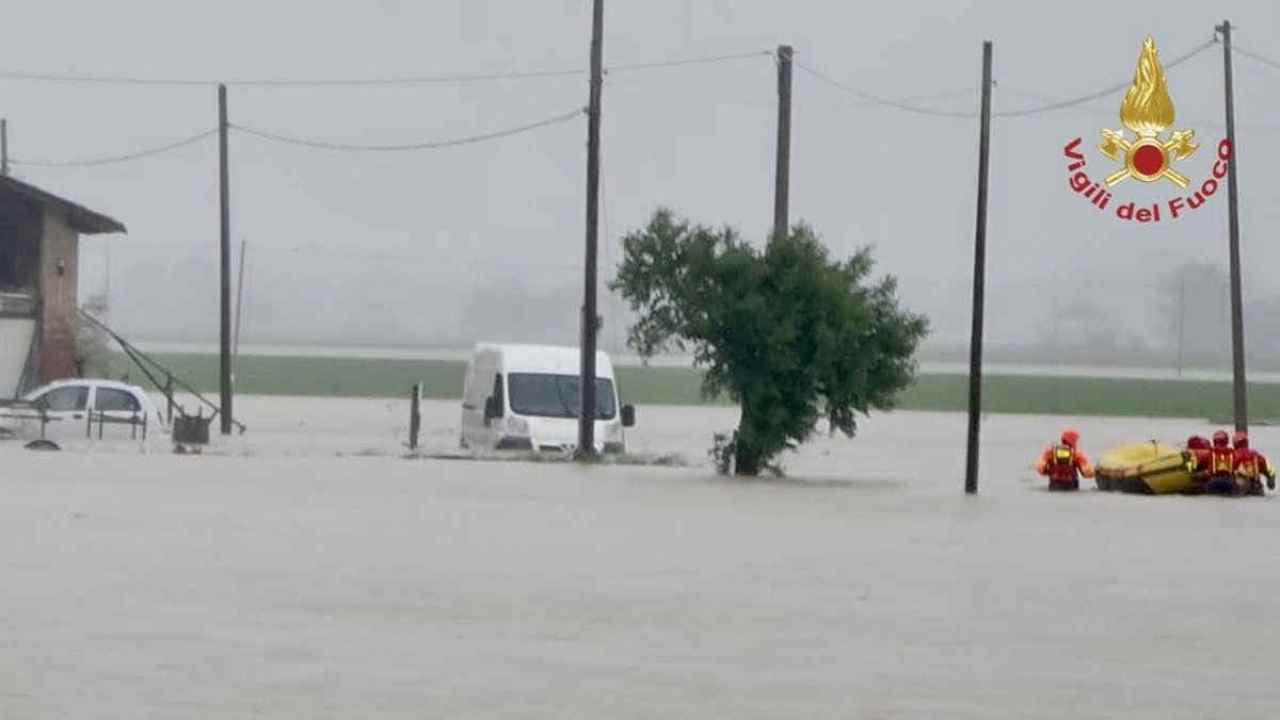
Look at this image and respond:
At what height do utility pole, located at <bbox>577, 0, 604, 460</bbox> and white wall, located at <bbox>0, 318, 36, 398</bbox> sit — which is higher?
utility pole, located at <bbox>577, 0, 604, 460</bbox>

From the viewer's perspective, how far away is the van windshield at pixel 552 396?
51.1 meters

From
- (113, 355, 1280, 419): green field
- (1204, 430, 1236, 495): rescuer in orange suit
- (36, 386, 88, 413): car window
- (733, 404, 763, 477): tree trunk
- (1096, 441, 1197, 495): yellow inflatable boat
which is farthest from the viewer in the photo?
(113, 355, 1280, 419): green field

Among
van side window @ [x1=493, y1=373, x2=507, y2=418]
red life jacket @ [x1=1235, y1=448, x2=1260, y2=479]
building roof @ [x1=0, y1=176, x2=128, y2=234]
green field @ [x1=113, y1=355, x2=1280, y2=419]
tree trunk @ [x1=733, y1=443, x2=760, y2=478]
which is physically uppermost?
building roof @ [x1=0, y1=176, x2=128, y2=234]

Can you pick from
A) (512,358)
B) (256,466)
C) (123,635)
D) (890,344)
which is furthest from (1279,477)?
(123,635)

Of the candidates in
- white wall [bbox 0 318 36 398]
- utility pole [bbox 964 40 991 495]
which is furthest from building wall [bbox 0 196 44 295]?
utility pole [bbox 964 40 991 495]

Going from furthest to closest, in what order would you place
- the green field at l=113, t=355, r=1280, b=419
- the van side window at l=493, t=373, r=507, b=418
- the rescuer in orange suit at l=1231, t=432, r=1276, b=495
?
the green field at l=113, t=355, r=1280, b=419 < the van side window at l=493, t=373, r=507, b=418 < the rescuer in orange suit at l=1231, t=432, r=1276, b=495

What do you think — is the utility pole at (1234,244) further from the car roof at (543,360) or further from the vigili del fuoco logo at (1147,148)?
the car roof at (543,360)

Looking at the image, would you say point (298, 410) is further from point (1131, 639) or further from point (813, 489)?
point (1131, 639)

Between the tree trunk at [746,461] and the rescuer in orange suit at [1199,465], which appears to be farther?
the tree trunk at [746,461]

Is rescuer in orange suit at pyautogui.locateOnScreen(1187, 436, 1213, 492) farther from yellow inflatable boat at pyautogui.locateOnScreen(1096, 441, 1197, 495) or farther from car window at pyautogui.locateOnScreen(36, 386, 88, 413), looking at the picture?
car window at pyautogui.locateOnScreen(36, 386, 88, 413)

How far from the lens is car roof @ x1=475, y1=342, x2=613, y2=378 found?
2013 inches

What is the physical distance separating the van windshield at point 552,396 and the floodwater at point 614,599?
28.2ft

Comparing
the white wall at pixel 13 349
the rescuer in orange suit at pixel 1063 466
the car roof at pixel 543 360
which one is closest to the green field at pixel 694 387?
the white wall at pixel 13 349

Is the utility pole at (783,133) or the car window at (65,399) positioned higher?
the utility pole at (783,133)
